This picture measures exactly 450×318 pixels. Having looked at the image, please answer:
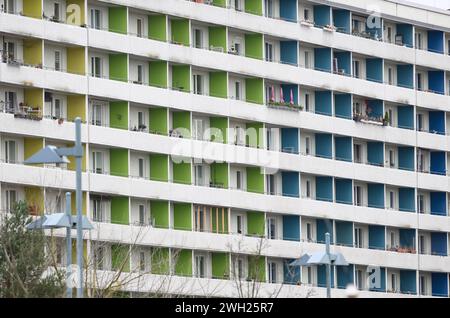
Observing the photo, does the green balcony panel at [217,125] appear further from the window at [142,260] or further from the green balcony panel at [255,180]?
the window at [142,260]

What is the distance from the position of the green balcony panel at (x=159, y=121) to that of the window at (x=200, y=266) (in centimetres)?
702

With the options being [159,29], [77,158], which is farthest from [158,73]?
[77,158]

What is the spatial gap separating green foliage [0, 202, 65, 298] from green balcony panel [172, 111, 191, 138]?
17.3 meters

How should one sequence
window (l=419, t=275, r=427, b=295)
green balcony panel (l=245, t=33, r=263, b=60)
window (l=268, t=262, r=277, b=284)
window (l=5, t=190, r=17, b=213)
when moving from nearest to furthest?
window (l=5, t=190, r=17, b=213) → green balcony panel (l=245, t=33, r=263, b=60) → window (l=268, t=262, r=277, b=284) → window (l=419, t=275, r=427, b=295)

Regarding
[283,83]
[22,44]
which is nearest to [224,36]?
[283,83]

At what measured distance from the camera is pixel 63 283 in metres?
75.4

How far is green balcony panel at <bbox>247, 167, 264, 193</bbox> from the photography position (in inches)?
4316

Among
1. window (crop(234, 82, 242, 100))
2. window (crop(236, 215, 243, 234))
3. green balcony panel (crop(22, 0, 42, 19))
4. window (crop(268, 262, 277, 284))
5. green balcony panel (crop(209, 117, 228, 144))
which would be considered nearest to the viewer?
green balcony panel (crop(22, 0, 42, 19))

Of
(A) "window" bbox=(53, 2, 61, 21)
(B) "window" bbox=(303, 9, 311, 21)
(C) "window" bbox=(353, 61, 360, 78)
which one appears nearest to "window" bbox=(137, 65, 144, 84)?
(A) "window" bbox=(53, 2, 61, 21)

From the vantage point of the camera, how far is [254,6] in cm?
11000

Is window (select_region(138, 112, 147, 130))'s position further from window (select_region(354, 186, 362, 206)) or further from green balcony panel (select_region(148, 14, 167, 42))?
window (select_region(354, 186, 362, 206))

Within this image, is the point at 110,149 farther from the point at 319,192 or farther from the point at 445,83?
the point at 445,83

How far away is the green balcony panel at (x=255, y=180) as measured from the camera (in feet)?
360

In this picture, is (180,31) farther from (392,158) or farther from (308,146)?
(392,158)
